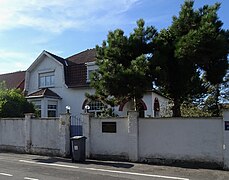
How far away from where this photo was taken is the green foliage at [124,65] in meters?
13.6

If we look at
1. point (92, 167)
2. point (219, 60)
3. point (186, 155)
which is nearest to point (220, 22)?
point (219, 60)

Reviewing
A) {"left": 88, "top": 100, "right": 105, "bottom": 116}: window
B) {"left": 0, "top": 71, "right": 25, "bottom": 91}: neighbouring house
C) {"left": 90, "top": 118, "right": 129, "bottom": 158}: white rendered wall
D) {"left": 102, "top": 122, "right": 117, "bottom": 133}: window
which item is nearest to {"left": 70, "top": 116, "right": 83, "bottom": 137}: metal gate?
{"left": 90, "top": 118, "right": 129, "bottom": 158}: white rendered wall

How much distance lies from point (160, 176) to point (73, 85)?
730 inches

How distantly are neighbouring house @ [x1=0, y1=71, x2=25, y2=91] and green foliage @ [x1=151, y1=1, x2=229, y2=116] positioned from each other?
20949 millimetres

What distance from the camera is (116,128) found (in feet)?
48.0

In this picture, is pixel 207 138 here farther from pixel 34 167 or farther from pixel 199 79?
pixel 34 167

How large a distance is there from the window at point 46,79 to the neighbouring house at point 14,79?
2.81 metres

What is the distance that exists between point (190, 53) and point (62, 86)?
17.9m

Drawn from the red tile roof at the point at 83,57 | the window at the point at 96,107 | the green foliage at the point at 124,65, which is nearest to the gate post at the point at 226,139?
the green foliage at the point at 124,65

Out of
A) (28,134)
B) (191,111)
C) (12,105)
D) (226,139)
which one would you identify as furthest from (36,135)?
(191,111)

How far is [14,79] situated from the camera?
34.6 m

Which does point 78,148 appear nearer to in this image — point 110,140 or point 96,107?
point 110,140

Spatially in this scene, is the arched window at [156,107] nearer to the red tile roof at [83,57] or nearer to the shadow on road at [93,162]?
the red tile roof at [83,57]

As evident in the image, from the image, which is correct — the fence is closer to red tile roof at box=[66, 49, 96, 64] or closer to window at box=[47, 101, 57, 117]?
window at box=[47, 101, 57, 117]
